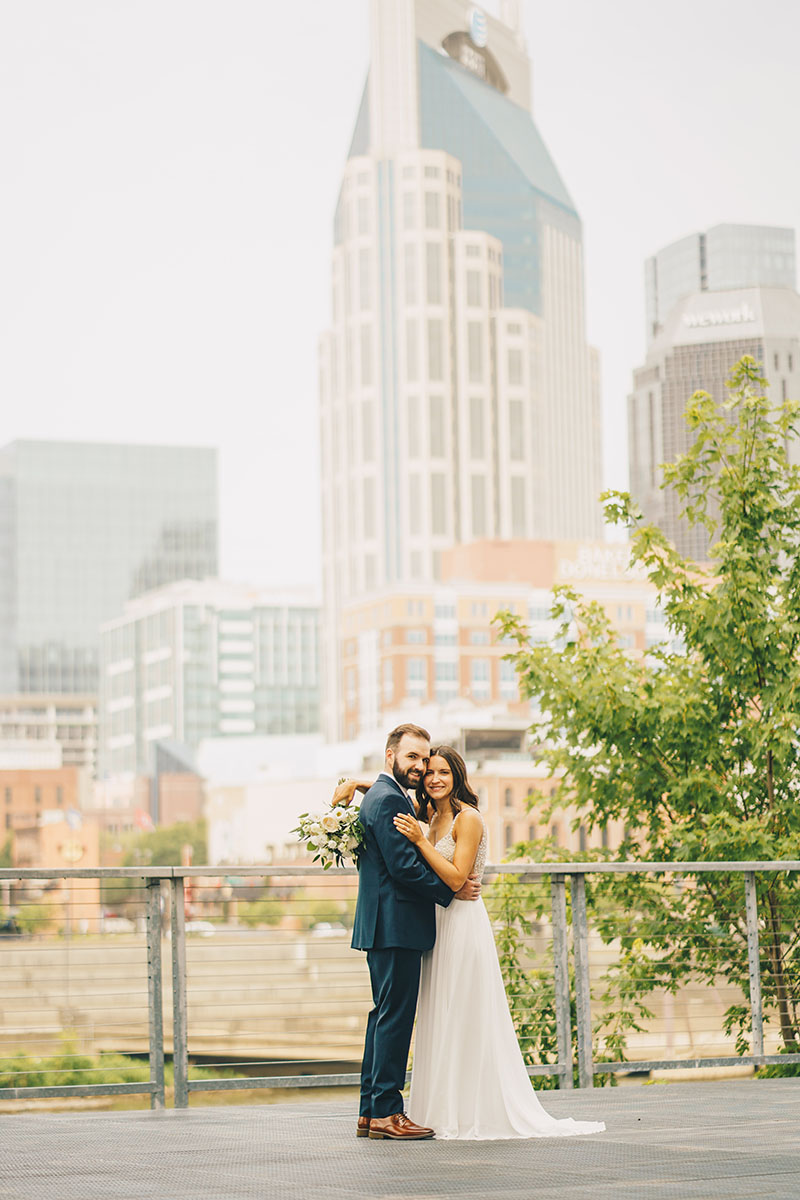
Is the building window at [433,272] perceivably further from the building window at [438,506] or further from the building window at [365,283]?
the building window at [438,506]

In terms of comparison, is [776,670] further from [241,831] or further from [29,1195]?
[241,831]

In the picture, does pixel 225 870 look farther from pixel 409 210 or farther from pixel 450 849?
pixel 409 210

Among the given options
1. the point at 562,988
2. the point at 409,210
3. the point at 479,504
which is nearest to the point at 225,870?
the point at 562,988

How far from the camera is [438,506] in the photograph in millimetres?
173625

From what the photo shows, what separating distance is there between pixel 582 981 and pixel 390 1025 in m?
2.64

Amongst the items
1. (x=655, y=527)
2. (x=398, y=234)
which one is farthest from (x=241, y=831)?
(x=655, y=527)

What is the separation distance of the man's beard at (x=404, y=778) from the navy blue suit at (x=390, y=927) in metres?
0.03

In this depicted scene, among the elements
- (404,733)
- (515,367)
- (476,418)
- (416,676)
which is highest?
(515,367)

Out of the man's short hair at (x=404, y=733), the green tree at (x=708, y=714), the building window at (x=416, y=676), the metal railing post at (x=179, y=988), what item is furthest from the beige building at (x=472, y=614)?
the man's short hair at (x=404, y=733)

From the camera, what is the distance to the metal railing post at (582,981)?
9.72m

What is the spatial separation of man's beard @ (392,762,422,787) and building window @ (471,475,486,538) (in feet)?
551

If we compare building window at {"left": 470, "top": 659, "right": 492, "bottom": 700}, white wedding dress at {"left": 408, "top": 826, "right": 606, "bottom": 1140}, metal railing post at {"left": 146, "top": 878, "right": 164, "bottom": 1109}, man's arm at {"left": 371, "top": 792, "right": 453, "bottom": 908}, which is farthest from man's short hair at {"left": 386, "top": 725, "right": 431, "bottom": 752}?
building window at {"left": 470, "top": 659, "right": 492, "bottom": 700}

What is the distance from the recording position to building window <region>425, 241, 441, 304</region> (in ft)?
581

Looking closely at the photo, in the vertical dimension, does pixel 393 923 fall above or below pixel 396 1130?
above
